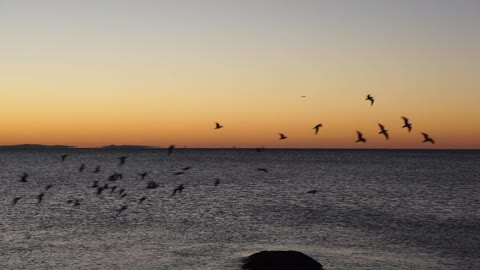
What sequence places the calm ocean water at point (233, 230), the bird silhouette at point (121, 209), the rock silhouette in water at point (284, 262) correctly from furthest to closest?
1. the bird silhouette at point (121, 209)
2. the calm ocean water at point (233, 230)
3. the rock silhouette in water at point (284, 262)

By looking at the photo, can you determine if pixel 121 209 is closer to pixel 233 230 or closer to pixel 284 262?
pixel 233 230

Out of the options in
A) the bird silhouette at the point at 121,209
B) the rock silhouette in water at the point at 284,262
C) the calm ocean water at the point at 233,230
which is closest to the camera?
the rock silhouette in water at the point at 284,262

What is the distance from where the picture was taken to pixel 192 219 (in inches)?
3280

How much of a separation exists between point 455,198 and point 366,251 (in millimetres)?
67598

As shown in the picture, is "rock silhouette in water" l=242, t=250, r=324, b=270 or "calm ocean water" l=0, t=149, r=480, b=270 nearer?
"rock silhouette in water" l=242, t=250, r=324, b=270

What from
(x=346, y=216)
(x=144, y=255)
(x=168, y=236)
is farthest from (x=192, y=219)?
(x=144, y=255)

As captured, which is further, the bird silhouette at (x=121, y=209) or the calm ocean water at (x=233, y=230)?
the bird silhouette at (x=121, y=209)

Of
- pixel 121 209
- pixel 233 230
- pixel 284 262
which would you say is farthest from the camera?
pixel 121 209

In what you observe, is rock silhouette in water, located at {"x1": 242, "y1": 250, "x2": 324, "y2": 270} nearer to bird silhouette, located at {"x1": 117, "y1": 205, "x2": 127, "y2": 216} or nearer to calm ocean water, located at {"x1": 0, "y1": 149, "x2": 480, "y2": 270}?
calm ocean water, located at {"x1": 0, "y1": 149, "x2": 480, "y2": 270}

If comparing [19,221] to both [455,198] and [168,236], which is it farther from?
[455,198]

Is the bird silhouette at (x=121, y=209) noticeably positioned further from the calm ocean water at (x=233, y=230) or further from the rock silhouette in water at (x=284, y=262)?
the rock silhouette in water at (x=284, y=262)

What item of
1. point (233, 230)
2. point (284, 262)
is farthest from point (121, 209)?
point (284, 262)

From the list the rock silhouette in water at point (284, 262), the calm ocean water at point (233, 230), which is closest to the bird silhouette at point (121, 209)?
the calm ocean water at point (233, 230)

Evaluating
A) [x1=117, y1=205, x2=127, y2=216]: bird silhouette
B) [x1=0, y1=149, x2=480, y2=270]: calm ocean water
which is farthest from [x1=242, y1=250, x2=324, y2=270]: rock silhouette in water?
[x1=117, y1=205, x2=127, y2=216]: bird silhouette
